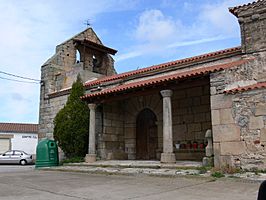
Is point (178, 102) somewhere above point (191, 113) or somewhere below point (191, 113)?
above

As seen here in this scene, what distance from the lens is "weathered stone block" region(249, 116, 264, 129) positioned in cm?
699

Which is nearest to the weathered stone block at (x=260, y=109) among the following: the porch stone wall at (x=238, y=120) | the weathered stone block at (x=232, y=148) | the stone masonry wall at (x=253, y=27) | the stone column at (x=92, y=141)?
the porch stone wall at (x=238, y=120)

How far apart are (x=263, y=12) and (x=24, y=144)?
83.4 feet

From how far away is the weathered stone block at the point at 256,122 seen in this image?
699cm

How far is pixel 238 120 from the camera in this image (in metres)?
7.38

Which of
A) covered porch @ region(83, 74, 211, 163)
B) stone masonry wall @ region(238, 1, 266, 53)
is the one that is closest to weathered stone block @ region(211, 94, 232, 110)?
covered porch @ region(83, 74, 211, 163)

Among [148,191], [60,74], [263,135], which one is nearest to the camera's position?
[148,191]

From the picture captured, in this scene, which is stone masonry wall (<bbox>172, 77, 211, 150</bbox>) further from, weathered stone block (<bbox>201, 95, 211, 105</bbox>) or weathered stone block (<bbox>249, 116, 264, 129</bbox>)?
weathered stone block (<bbox>249, 116, 264, 129</bbox>)

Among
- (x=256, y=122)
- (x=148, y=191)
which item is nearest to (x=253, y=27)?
(x=256, y=122)

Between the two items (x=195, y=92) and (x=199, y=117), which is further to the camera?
(x=195, y=92)

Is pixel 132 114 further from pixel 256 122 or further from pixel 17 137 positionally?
pixel 17 137

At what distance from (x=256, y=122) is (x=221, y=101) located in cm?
108

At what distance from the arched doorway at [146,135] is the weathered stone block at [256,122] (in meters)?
5.18

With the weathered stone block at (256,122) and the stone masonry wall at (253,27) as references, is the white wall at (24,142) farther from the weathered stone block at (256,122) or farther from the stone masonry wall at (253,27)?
the weathered stone block at (256,122)
